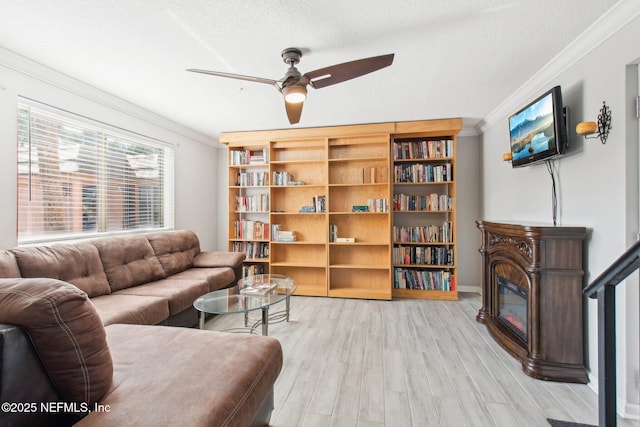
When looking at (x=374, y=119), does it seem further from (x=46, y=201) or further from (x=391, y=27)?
(x=46, y=201)

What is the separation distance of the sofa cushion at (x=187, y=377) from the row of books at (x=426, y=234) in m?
2.78

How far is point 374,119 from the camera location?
11.9ft

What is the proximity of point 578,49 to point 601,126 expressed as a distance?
2.08ft

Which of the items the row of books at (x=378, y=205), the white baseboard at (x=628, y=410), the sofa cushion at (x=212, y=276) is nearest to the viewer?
the white baseboard at (x=628, y=410)

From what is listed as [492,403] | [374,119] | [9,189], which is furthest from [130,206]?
[492,403]

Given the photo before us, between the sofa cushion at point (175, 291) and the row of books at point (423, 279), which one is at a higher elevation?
the sofa cushion at point (175, 291)

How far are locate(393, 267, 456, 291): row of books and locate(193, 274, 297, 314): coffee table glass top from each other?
5.76 ft

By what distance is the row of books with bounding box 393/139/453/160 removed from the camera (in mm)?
3723

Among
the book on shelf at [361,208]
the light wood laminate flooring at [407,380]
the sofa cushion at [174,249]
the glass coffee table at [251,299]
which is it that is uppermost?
the book on shelf at [361,208]

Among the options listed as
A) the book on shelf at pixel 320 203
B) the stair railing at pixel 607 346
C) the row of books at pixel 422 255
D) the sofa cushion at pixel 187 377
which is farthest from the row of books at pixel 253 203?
the stair railing at pixel 607 346

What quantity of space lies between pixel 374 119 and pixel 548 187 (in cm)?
205

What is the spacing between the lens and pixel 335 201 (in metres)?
4.14

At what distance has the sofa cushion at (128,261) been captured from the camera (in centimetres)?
251

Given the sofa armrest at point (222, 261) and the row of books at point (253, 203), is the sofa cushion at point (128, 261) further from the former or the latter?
the row of books at point (253, 203)
